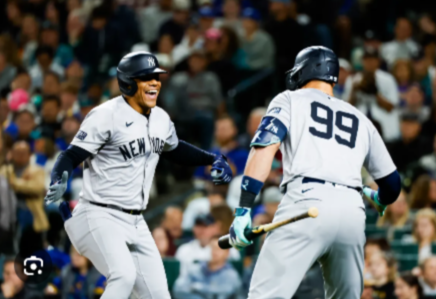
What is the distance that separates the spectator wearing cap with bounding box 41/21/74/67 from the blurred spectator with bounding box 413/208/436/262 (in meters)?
6.75

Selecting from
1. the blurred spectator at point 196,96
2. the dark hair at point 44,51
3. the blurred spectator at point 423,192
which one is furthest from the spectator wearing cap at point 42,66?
the blurred spectator at point 423,192

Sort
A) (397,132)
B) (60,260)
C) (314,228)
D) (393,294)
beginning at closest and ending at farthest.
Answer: (314,228) < (393,294) < (60,260) < (397,132)

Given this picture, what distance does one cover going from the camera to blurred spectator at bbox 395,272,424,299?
23.7 feet

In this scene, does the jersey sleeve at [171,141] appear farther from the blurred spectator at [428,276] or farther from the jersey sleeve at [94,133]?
the blurred spectator at [428,276]

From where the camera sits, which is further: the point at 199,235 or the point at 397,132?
the point at 397,132

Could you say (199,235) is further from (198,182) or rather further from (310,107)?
(310,107)

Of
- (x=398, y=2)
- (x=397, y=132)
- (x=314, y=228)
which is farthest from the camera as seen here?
(x=398, y=2)

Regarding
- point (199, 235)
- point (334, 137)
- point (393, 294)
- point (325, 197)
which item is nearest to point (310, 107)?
point (334, 137)

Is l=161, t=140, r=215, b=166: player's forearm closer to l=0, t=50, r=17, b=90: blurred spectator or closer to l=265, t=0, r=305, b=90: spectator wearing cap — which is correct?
l=265, t=0, r=305, b=90: spectator wearing cap

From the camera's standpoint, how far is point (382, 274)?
7461 mm

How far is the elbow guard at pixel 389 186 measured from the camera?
16.2 feet

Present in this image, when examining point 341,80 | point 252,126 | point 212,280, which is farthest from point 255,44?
point 212,280

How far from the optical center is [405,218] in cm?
903

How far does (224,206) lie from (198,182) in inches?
70.7
